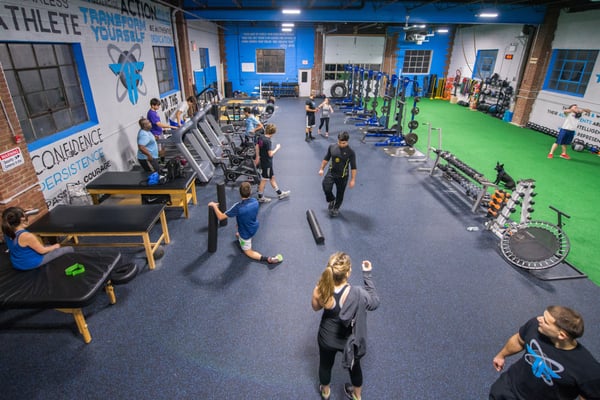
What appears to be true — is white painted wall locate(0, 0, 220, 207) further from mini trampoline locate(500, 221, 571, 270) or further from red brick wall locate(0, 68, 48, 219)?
mini trampoline locate(500, 221, 571, 270)

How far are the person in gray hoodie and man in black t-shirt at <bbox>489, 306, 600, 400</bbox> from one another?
106cm

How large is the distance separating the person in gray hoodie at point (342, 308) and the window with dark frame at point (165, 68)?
381 inches

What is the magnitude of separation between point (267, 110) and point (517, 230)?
10492 millimetres

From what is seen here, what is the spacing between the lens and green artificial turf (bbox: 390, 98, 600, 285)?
5736mm

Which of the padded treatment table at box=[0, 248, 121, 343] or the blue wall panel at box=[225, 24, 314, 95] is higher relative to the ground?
the blue wall panel at box=[225, 24, 314, 95]

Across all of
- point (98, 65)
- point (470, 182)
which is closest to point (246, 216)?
point (470, 182)

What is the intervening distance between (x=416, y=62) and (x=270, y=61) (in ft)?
29.2

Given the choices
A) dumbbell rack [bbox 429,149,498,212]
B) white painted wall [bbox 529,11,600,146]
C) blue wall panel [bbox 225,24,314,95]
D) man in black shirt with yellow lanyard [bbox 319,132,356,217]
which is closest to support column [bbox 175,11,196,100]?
blue wall panel [bbox 225,24,314,95]

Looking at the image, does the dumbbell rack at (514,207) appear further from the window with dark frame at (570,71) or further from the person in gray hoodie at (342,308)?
the window with dark frame at (570,71)

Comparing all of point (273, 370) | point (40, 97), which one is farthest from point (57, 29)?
point (273, 370)

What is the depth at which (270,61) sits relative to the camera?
62.4 ft

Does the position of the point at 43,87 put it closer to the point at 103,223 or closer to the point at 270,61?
the point at 103,223

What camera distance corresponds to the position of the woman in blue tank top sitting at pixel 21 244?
3262mm

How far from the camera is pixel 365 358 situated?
132 inches
